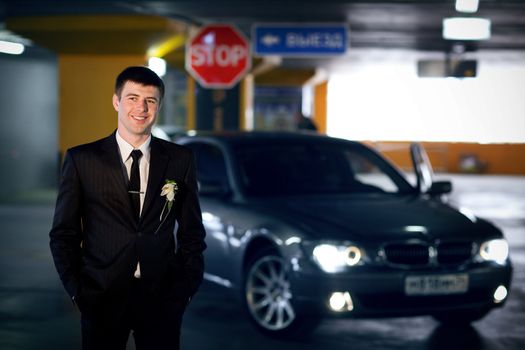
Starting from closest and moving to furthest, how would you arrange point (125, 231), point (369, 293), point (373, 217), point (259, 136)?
point (125, 231), point (369, 293), point (373, 217), point (259, 136)

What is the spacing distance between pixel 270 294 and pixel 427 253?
1.17 meters

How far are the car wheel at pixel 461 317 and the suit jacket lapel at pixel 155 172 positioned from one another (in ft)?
12.6

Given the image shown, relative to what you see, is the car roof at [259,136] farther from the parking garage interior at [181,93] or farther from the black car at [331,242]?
the parking garage interior at [181,93]

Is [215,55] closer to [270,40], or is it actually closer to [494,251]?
[270,40]

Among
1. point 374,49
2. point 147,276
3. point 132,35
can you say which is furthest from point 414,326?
point 374,49

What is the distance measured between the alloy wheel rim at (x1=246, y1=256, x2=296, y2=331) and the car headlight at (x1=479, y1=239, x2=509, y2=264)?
4.63 feet

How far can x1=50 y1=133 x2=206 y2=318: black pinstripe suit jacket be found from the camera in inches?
154

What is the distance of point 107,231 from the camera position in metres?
3.94

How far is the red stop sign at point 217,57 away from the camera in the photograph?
16.2 metres

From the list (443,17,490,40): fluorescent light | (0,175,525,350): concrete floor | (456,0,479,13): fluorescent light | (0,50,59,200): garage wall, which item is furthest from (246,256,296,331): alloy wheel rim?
(0,50,59,200): garage wall

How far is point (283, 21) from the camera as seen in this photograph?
22.5 metres

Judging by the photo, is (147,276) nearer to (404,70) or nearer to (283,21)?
(283,21)

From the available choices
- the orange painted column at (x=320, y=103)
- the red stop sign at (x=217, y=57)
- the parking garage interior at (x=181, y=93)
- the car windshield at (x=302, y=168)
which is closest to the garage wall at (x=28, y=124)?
the parking garage interior at (x=181, y=93)

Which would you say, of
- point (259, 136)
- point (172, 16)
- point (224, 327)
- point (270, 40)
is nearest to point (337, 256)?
point (224, 327)
